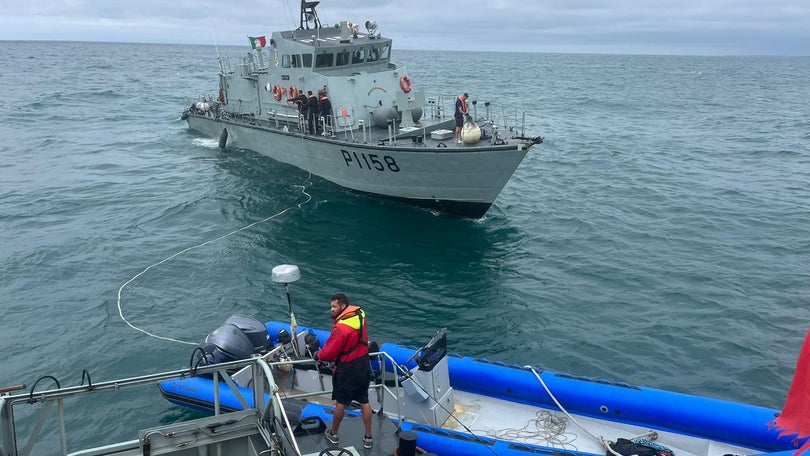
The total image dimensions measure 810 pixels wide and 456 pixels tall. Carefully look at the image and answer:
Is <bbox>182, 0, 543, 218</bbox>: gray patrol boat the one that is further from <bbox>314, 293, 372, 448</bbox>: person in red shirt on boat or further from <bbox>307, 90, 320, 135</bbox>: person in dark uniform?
<bbox>314, 293, 372, 448</bbox>: person in red shirt on boat

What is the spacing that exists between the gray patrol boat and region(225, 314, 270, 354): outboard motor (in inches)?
341

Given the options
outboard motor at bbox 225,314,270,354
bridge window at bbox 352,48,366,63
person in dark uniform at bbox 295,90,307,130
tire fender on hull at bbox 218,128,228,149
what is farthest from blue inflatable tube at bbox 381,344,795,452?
tire fender on hull at bbox 218,128,228,149

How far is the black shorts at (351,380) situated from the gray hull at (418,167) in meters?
10.5

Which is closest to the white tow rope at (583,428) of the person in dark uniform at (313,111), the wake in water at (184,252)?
the wake in water at (184,252)

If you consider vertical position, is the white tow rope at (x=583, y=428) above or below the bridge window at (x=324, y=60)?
below

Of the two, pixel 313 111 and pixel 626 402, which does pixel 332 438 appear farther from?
pixel 313 111

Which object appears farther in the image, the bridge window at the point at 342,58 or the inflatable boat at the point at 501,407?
the bridge window at the point at 342,58

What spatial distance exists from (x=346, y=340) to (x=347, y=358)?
0.86ft

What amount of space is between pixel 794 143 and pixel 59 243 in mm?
36572

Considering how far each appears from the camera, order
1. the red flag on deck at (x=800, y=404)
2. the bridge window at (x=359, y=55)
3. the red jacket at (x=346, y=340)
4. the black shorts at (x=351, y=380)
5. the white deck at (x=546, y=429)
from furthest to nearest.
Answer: the bridge window at (x=359, y=55), the white deck at (x=546, y=429), the black shorts at (x=351, y=380), the red jacket at (x=346, y=340), the red flag on deck at (x=800, y=404)

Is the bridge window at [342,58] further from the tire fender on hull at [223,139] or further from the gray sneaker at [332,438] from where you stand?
the gray sneaker at [332,438]

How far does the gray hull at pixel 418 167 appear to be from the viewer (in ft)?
55.2

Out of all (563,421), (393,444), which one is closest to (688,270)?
(563,421)

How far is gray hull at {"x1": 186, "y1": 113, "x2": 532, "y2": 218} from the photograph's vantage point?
16812 millimetres
